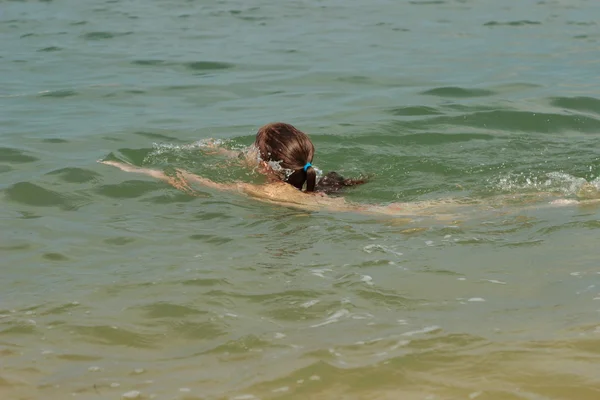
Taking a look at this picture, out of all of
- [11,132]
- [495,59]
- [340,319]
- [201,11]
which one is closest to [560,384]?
[340,319]

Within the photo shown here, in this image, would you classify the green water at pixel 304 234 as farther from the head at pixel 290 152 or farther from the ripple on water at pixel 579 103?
the head at pixel 290 152

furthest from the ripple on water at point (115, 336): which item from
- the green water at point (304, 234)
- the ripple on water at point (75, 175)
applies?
the ripple on water at point (75, 175)

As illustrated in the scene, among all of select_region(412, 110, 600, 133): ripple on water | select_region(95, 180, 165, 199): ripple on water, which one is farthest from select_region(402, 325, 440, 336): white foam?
select_region(412, 110, 600, 133): ripple on water

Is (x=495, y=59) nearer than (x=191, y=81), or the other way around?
(x=191, y=81)

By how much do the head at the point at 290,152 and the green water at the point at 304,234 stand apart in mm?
359

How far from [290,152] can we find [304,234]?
3.08 feet

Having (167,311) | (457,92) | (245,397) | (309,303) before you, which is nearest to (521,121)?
(457,92)

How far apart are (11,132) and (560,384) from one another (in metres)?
7.51

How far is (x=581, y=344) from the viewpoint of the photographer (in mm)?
4480

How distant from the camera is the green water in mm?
4422

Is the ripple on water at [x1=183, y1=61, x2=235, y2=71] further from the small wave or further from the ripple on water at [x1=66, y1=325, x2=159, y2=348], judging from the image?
the ripple on water at [x1=66, y1=325, x2=159, y2=348]

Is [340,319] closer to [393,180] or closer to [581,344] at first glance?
[581,344]

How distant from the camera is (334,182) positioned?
793 centimetres

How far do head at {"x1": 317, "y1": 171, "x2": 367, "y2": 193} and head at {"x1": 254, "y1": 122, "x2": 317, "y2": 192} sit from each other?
1.41 feet
